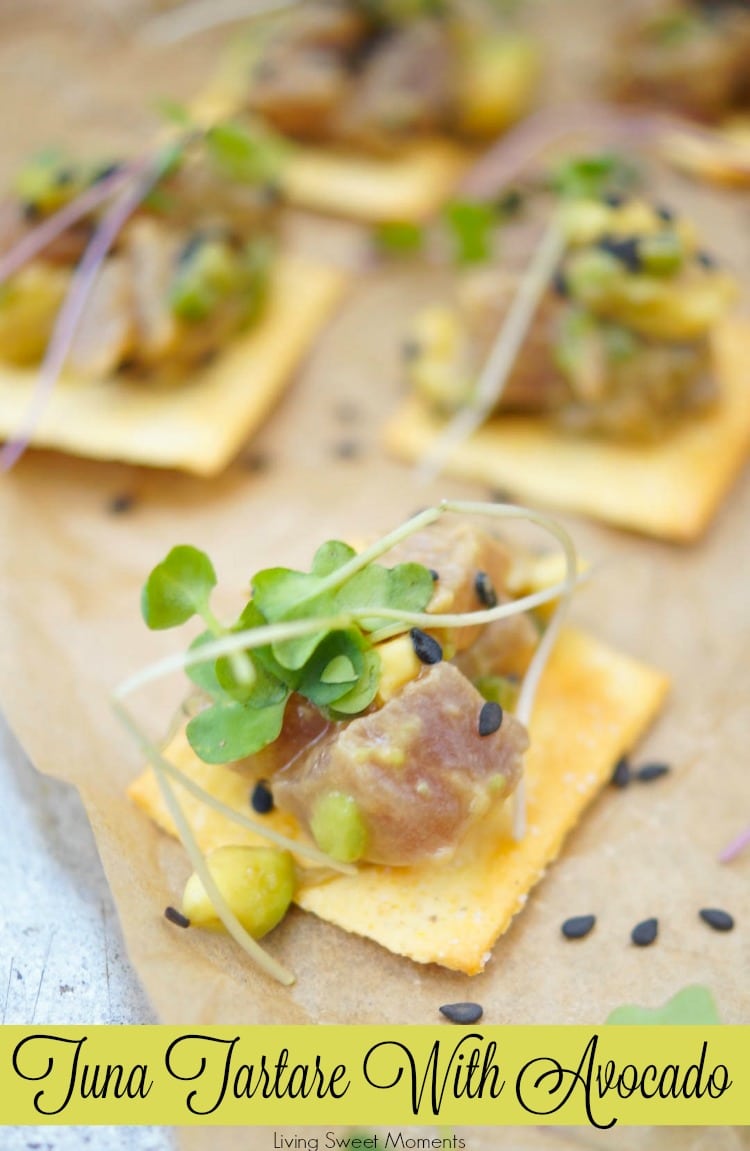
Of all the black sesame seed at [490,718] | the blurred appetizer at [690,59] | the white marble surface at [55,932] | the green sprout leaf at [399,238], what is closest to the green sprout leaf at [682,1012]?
the black sesame seed at [490,718]

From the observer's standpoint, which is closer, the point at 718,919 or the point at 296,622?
the point at 296,622

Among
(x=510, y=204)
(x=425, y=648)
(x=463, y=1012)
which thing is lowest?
(x=463, y=1012)

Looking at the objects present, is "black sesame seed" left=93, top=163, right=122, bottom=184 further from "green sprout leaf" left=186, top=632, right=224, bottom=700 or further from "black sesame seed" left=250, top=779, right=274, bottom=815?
"black sesame seed" left=250, top=779, right=274, bottom=815

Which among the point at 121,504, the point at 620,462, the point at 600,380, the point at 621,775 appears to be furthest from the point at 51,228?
the point at 621,775

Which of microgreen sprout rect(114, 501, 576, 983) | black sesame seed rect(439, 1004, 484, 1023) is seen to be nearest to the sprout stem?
microgreen sprout rect(114, 501, 576, 983)

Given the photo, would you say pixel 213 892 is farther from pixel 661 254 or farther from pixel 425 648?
pixel 661 254

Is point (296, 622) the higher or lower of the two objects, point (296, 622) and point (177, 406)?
the higher

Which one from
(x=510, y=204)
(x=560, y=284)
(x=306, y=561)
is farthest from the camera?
(x=510, y=204)

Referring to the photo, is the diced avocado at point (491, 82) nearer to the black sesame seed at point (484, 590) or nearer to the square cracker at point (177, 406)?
the square cracker at point (177, 406)

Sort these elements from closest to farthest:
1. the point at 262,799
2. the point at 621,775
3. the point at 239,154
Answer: the point at 262,799 → the point at 621,775 → the point at 239,154

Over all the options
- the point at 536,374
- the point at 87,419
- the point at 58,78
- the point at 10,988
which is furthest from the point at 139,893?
the point at 58,78
